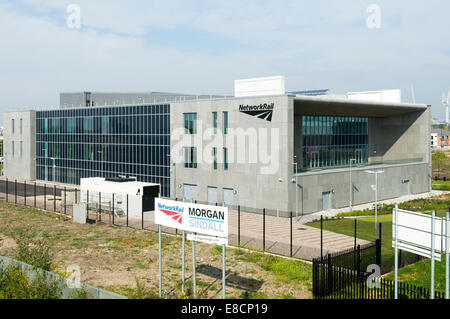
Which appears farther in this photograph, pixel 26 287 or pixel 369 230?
pixel 369 230

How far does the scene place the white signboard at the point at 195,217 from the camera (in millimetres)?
18672

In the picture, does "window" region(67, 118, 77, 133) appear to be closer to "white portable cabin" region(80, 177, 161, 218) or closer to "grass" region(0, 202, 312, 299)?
"white portable cabin" region(80, 177, 161, 218)

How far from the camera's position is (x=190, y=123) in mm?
52625

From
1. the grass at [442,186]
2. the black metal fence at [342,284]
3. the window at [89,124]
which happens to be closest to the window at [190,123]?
the window at [89,124]

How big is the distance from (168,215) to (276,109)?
25.9 meters

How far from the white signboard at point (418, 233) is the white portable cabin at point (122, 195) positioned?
27208mm

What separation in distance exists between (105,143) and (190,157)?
18230 mm

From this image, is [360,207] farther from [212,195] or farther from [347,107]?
[212,195]

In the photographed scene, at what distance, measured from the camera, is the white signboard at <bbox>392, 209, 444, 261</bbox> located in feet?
50.8

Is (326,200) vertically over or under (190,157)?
under

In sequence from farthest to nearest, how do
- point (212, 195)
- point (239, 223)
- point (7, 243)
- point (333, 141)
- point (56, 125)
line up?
point (56, 125) → point (333, 141) → point (212, 195) → point (239, 223) → point (7, 243)

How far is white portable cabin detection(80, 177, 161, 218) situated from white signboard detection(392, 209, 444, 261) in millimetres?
27208

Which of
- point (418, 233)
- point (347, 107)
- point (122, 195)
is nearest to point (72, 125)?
point (122, 195)

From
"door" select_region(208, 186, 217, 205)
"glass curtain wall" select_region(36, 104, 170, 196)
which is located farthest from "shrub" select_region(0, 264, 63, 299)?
"glass curtain wall" select_region(36, 104, 170, 196)
